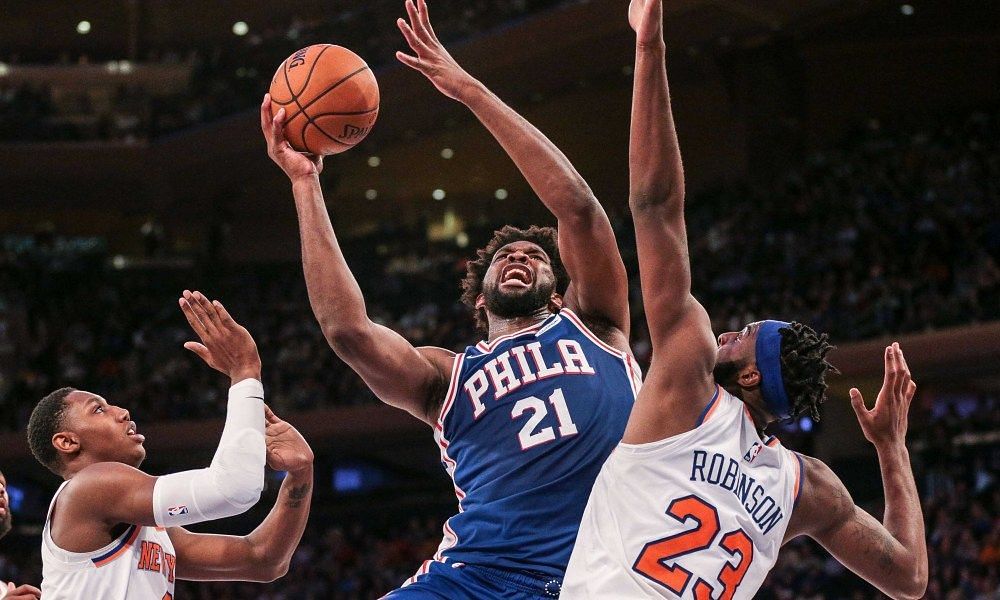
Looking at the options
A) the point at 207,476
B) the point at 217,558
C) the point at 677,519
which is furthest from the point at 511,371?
the point at 217,558

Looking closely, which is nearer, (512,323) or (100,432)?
(100,432)

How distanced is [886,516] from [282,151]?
8.10 feet

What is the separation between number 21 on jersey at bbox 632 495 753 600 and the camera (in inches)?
129

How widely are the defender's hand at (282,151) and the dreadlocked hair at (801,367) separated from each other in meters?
1.70

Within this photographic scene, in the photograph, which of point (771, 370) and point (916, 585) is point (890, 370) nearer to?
point (916, 585)

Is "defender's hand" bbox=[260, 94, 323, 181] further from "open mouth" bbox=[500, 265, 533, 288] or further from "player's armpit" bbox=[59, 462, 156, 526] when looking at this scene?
"player's armpit" bbox=[59, 462, 156, 526]

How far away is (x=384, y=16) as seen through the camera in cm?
2088

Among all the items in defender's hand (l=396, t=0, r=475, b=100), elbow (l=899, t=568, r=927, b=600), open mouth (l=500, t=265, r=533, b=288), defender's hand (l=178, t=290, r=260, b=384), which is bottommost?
elbow (l=899, t=568, r=927, b=600)

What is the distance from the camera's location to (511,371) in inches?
159

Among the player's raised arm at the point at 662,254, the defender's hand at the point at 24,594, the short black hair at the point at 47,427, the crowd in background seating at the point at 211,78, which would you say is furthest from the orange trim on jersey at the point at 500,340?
the crowd in background seating at the point at 211,78

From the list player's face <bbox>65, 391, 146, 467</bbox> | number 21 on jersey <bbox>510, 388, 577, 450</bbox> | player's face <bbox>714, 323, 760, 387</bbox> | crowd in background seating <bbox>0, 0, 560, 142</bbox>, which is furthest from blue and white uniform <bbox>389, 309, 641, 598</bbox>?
crowd in background seating <bbox>0, 0, 560, 142</bbox>

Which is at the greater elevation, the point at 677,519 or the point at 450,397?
the point at 450,397

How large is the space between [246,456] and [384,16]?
18.0 metres

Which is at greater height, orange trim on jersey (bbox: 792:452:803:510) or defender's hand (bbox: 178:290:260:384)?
defender's hand (bbox: 178:290:260:384)
